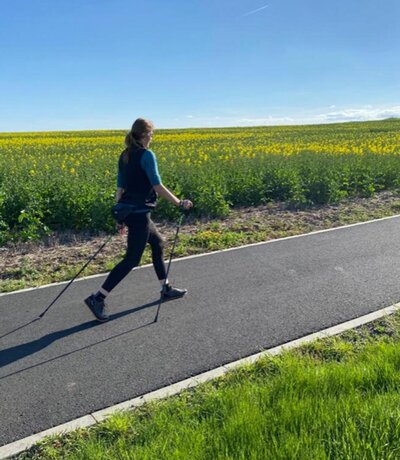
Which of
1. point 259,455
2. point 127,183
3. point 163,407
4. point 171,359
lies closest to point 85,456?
point 163,407

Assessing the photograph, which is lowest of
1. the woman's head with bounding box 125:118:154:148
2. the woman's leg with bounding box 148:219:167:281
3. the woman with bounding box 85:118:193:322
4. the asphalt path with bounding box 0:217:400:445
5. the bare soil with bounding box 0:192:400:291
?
the asphalt path with bounding box 0:217:400:445

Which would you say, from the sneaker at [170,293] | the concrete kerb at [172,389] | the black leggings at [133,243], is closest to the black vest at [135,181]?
the black leggings at [133,243]

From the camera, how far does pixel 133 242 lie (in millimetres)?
4645

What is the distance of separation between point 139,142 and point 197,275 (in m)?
2.36

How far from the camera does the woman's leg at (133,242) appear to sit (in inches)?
180

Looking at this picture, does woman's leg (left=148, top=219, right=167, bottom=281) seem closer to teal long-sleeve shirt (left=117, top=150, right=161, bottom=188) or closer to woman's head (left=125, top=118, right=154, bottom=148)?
teal long-sleeve shirt (left=117, top=150, right=161, bottom=188)

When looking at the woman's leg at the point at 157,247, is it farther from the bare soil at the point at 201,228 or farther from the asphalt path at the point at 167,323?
the bare soil at the point at 201,228

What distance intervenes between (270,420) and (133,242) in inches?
101

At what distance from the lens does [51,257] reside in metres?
6.92

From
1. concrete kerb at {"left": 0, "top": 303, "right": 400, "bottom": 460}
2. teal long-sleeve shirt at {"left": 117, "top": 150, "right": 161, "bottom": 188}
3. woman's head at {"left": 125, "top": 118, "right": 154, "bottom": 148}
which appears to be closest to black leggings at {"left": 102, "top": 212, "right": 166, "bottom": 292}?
teal long-sleeve shirt at {"left": 117, "top": 150, "right": 161, "bottom": 188}

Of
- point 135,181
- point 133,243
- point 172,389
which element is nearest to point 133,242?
point 133,243

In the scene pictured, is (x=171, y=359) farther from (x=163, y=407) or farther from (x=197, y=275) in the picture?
(x=197, y=275)

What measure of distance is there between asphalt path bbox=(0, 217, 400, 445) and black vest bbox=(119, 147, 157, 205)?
1.33 meters

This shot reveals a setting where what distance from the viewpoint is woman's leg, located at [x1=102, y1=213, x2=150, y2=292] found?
15.0 ft
